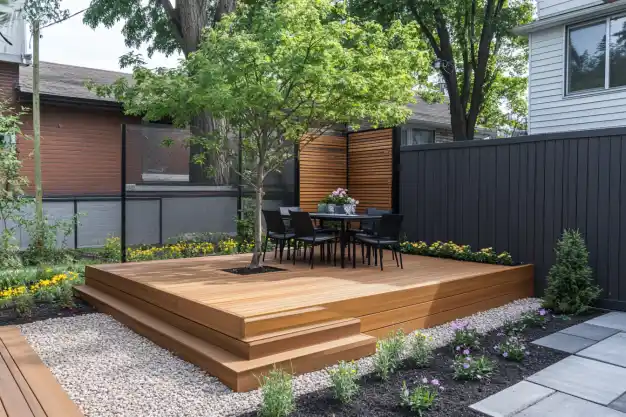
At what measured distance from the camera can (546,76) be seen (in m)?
9.20

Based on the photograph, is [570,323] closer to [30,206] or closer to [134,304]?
[134,304]

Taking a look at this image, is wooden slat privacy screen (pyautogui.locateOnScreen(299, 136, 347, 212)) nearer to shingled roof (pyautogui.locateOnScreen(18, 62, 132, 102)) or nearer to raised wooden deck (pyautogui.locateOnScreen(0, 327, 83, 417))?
shingled roof (pyautogui.locateOnScreen(18, 62, 132, 102))

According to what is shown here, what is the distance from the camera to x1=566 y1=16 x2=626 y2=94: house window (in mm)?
8195

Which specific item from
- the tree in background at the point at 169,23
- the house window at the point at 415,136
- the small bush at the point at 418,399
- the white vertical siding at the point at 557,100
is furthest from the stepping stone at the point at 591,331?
the house window at the point at 415,136

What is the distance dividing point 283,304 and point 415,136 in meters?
12.8

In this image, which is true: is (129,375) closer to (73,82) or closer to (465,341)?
(465,341)

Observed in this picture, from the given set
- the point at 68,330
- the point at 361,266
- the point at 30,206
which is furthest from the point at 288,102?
the point at 30,206

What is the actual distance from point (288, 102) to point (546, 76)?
5.96 m

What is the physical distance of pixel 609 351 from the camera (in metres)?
4.08

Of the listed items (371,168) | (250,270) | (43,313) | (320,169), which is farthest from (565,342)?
(320,169)

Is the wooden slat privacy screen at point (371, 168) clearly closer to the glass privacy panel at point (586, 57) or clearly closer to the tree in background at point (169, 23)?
the tree in background at point (169, 23)

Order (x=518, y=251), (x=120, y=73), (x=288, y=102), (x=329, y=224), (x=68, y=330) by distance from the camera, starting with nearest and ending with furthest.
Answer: (x=68, y=330), (x=288, y=102), (x=518, y=251), (x=329, y=224), (x=120, y=73)

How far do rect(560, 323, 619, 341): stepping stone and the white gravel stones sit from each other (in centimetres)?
67

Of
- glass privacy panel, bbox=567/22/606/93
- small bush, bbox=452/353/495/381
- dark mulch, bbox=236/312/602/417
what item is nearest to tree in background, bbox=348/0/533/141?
glass privacy panel, bbox=567/22/606/93
